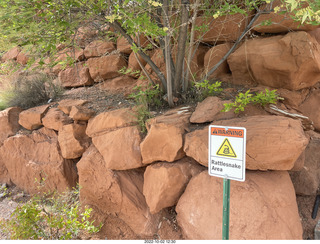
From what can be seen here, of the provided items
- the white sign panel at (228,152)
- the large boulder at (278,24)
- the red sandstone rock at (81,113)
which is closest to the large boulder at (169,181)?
the white sign panel at (228,152)

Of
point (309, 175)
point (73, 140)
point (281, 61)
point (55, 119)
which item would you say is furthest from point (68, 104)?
point (309, 175)

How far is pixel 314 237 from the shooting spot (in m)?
2.68

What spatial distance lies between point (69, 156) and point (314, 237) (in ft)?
11.3

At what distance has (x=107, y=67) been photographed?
5441 millimetres

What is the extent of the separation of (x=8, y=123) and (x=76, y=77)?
178 centimetres

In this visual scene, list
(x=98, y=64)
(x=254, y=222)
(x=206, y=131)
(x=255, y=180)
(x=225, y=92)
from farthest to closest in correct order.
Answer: (x=98, y=64) → (x=225, y=92) → (x=206, y=131) → (x=255, y=180) → (x=254, y=222)

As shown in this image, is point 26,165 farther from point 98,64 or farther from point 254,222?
point 254,222

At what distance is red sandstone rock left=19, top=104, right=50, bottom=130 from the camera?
4.48 meters

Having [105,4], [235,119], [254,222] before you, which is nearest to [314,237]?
[254,222]

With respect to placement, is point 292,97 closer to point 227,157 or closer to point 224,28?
point 224,28

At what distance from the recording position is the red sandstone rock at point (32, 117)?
4.48 metres

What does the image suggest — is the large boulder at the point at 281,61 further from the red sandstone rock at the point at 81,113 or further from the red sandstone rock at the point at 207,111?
the red sandstone rock at the point at 81,113

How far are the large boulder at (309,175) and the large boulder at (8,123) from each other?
4.71 m

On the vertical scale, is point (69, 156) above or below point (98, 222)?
above
